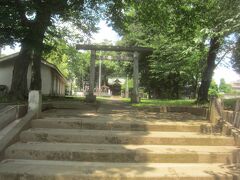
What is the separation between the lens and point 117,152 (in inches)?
273

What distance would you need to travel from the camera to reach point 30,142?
7.64m

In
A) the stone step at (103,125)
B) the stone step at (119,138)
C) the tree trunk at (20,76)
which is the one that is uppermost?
the tree trunk at (20,76)

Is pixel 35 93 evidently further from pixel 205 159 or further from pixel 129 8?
pixel 129 8

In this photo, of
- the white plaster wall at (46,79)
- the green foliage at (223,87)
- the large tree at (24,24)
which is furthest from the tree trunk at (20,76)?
the green foliage at (223,87)

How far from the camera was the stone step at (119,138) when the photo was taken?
25.5 ft

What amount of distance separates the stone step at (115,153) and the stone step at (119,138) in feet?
1.06

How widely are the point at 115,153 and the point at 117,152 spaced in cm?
5

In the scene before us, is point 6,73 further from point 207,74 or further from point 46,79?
point 207,74

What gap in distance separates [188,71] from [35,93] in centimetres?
2299

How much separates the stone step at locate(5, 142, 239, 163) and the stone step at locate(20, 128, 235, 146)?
322mm

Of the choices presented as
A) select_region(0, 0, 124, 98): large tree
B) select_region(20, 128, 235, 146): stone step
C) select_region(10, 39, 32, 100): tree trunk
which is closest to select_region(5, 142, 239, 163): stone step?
select_region(20, 128, 235, 146): stone step

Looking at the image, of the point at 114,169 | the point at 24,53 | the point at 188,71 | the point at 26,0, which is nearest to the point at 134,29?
the point at 188,71

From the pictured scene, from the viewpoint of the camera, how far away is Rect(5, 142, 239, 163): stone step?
22.6ft

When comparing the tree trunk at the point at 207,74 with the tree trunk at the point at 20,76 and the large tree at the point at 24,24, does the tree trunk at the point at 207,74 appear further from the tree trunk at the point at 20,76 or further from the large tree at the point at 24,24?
the tree trunk at the point at 20,76
